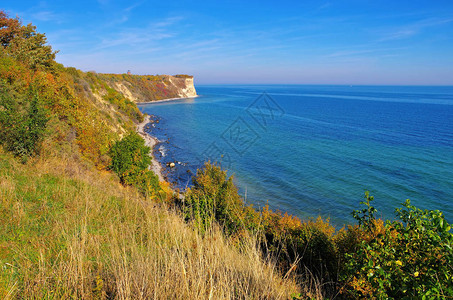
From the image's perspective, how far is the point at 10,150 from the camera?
9.00 metres

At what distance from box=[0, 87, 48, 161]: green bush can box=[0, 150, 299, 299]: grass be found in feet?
5.53

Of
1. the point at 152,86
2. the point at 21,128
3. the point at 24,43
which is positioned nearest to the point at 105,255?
the point at 21,128

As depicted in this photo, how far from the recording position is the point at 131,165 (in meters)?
18.6

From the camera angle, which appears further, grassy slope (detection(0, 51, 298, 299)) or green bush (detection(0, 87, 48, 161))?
green bush (detection(0, 87, 48, 161))

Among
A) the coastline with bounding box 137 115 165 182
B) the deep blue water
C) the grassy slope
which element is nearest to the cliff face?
the coastline with bounding box 137 115 165 182

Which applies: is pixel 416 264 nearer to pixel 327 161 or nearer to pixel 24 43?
pixel 24 43

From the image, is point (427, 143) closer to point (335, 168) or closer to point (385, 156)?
point (385, 156)

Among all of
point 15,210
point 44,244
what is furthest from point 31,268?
point 15,210

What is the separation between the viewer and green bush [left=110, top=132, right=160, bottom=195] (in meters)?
17.9

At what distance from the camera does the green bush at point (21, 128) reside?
905 cm

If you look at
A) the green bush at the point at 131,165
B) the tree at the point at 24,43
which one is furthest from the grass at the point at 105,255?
the tree at the point at 24,43

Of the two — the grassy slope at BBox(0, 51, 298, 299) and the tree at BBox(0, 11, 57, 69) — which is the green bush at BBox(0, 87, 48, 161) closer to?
the grassy slope at BBox(0, 51, 298, 299)

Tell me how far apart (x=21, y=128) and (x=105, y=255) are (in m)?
9.09

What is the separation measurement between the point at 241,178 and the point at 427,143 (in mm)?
33461
